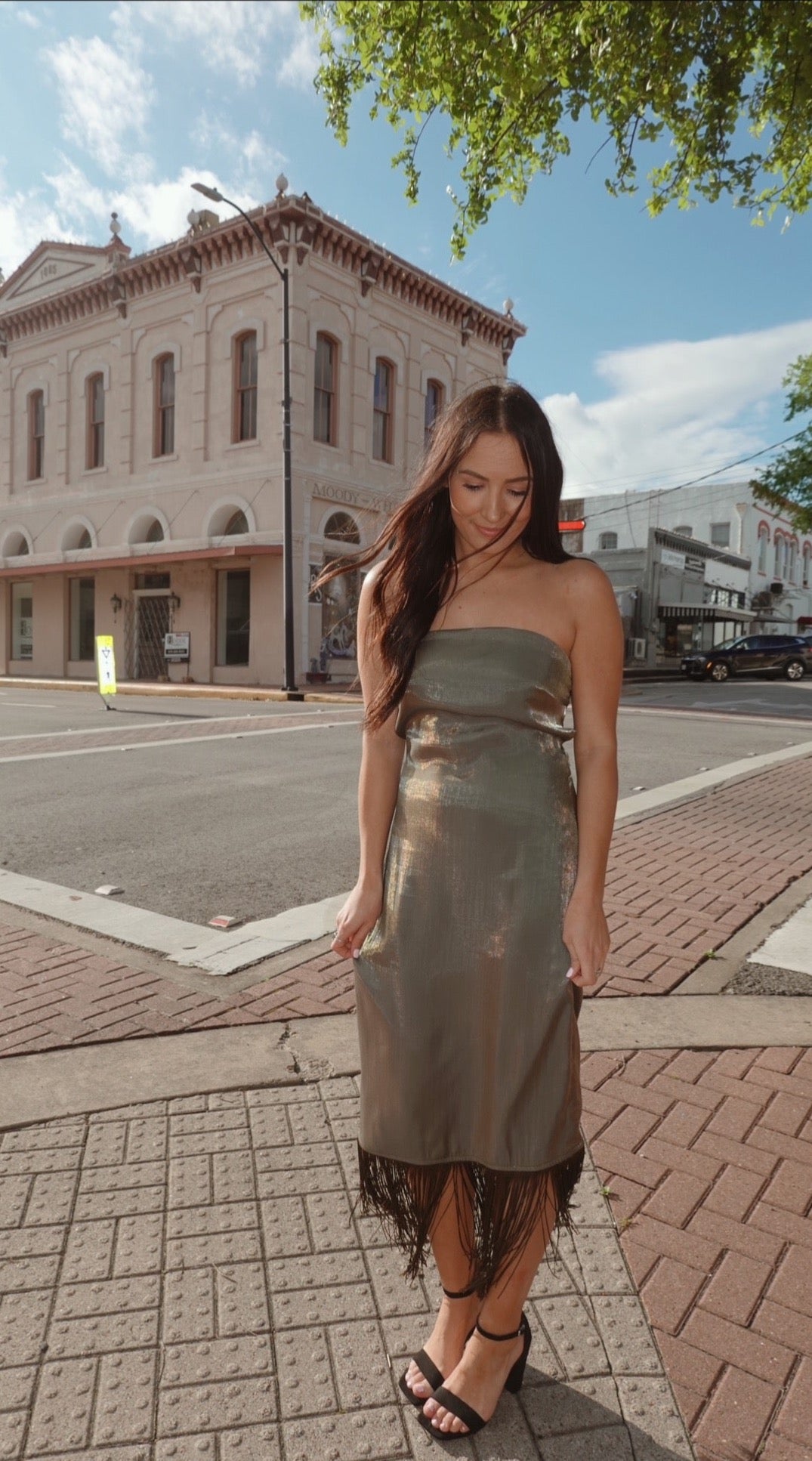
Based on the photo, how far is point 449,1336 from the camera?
183 cm

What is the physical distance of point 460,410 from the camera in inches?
71.3

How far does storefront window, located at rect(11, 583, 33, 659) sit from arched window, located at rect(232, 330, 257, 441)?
1024cm

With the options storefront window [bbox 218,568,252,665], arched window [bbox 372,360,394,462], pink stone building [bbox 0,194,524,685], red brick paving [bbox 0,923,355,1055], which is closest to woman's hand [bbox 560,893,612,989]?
red brick paving [bbox 0,923,355,1055]

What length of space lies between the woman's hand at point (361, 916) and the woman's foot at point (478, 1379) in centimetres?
77

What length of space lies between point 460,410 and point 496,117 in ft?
19.3

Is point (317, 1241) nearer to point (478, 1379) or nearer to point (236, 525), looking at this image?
point (478, 1379)

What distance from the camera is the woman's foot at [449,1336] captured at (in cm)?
181

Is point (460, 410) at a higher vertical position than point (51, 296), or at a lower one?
lower

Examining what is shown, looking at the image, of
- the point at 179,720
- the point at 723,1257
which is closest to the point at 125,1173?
the point at 723,1257

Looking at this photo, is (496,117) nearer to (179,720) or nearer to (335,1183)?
(335,1183)

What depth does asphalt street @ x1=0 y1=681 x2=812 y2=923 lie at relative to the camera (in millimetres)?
5500

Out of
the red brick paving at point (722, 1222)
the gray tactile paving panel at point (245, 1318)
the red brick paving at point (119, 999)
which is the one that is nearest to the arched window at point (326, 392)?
the red brick paving at point (119, 999)

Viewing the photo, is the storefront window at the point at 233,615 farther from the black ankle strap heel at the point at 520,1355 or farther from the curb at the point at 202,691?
the black ankle strap heel at the point at 520,1355

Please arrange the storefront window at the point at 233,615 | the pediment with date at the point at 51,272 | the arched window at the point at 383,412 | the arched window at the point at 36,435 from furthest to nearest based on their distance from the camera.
A: the arched window at the point at 36,435 < the pediment with date at the point at 51,272 < the arched window at the point at 383,412 < the storefront window at the point at 233,615
